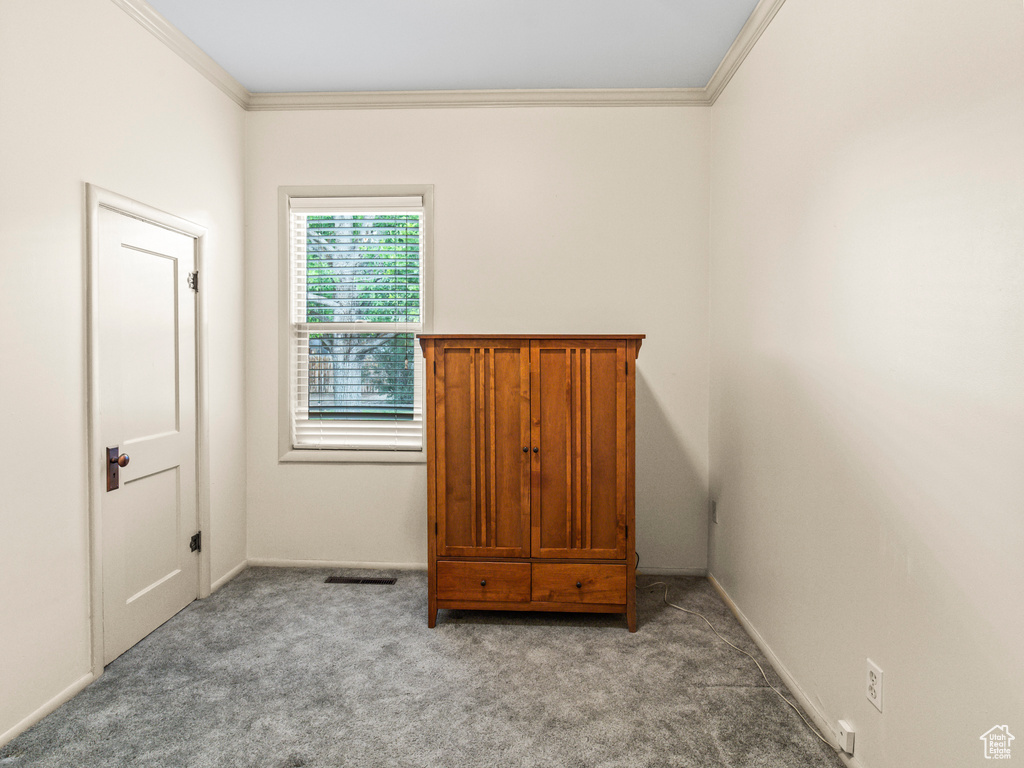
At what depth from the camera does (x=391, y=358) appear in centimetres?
330

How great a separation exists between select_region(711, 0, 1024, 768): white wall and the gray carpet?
366mm

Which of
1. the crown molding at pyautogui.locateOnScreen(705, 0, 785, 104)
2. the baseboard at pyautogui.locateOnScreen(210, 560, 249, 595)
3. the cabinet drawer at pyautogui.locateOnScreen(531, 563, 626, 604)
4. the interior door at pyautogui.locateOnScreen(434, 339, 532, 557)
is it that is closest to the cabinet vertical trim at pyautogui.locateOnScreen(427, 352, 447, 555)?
the interior door at pyautogui.locateOnScreen(434, 339, 532, 557)

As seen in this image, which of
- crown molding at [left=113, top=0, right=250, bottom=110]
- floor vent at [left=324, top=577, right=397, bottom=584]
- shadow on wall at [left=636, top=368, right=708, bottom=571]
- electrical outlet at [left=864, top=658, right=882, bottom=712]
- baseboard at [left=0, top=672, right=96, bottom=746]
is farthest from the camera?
shadow on wall at [left=636, top=368, right=708, bottom=571]

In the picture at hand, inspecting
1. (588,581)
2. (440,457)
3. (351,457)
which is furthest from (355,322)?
(588,581)

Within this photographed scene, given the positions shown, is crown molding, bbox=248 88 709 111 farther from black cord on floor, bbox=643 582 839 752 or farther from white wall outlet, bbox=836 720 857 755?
white wall outlet, bbox=836 720 857 755

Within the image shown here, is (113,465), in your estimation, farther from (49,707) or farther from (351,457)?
(351,457)

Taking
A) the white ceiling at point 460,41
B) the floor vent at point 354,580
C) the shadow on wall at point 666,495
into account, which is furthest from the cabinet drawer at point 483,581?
the white ceiling at point 460,41

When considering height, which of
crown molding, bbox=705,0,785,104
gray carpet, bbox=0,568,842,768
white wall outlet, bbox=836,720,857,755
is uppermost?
crown molding, bbox=705,0,785,104

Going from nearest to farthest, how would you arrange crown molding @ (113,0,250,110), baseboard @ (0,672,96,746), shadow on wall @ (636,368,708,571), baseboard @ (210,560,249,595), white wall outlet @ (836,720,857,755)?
white wall outlet @ (836,720,857,755) → baseboard @ (0,672,96,746) → crown molding @ (113,0,250,110) → baseboard @ (210,560,249,595) → shadow on wall @ (636,368,708,571)

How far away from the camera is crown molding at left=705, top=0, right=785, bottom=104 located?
2.31 m

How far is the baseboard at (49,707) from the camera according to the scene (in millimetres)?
1791

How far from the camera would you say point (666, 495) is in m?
3.23

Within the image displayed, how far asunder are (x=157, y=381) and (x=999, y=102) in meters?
3.06

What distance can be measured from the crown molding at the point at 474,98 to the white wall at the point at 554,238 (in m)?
0.05
